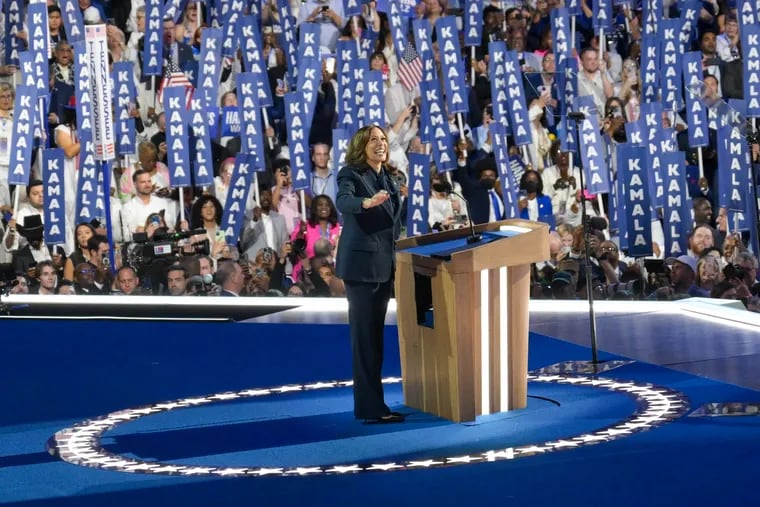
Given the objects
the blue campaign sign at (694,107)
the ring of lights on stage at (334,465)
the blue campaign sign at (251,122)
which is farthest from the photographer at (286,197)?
the ring of lights on stage at (334,465)

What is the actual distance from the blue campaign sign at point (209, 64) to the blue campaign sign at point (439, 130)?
167 cm

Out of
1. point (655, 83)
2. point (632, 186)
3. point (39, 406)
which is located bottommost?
point (39, 406)

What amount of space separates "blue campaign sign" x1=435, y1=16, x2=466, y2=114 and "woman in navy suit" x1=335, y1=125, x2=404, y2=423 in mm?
4430

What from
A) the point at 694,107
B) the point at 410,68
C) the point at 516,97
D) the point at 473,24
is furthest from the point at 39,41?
the point at 694,107

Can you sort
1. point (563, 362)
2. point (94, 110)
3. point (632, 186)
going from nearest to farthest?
point (563, 362)
point (632, 186)
point (94, 110)

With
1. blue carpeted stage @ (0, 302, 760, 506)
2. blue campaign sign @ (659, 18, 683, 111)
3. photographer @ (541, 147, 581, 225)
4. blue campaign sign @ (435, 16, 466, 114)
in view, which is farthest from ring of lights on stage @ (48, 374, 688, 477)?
blue campaign sign @ (435, 16, 466, 114)

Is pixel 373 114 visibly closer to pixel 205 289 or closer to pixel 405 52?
pixel 405 52

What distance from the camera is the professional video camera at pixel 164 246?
9.92 m

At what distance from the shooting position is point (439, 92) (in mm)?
9539

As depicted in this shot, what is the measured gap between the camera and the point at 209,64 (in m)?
10.1

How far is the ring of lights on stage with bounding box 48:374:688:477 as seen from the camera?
4.38 meters

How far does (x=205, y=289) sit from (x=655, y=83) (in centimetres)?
368

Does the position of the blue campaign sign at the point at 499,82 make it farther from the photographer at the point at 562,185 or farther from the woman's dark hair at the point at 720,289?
the woman's dark hair at the point at 720,289

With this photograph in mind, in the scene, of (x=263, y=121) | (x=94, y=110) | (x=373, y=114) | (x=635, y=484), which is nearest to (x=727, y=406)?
(x=635, y=484)
